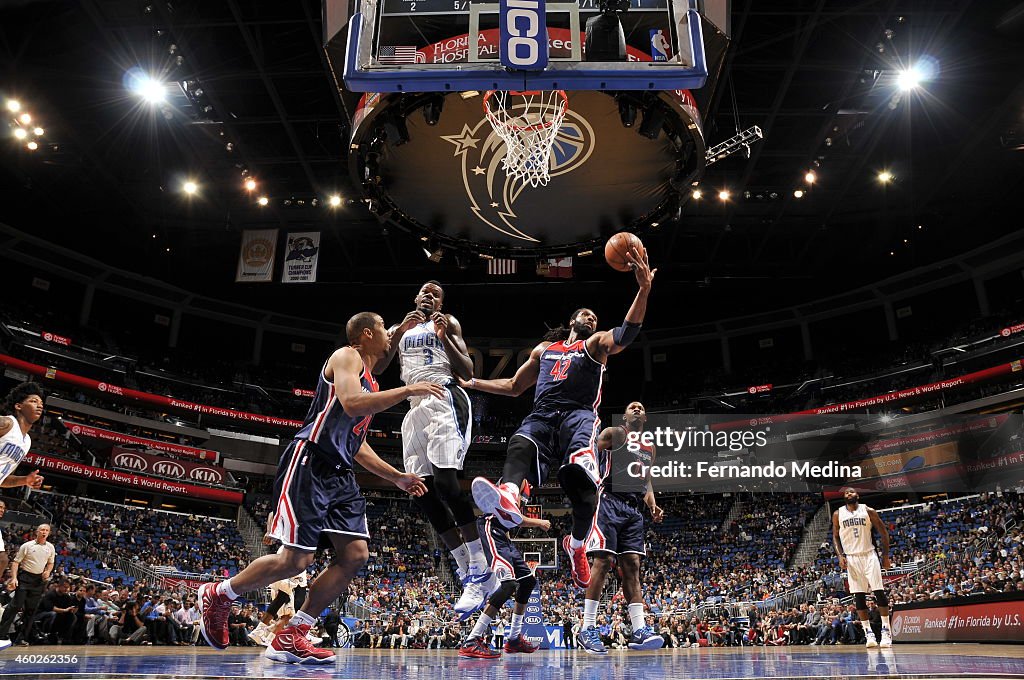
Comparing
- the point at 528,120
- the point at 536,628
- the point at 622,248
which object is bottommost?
the point at 536,628

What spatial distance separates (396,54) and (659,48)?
2.33m

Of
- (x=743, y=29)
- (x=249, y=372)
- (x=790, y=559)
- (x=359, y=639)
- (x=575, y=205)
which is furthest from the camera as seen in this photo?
(x=249, y=372)

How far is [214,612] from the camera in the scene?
4.43 m

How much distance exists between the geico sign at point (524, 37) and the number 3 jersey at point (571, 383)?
7.92 feet

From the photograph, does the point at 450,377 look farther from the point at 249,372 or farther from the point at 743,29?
the point at 249,372

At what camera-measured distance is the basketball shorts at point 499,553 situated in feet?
20.4

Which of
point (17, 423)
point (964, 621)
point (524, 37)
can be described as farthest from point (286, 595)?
point (964, 621)

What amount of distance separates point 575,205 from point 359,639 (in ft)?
40.8

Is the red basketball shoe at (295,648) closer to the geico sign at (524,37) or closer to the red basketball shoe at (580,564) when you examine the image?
the red basketball shoe at (580,564)

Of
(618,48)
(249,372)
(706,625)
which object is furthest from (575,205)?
(249,372)

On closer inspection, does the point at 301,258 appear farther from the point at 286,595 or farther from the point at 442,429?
the point at 442,429

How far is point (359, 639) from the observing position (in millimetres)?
18234

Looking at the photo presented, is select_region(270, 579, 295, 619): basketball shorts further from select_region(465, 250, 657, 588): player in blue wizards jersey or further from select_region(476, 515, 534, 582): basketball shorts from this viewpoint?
select_region(465, 250, 657, 588): player in blue wizards jersey
